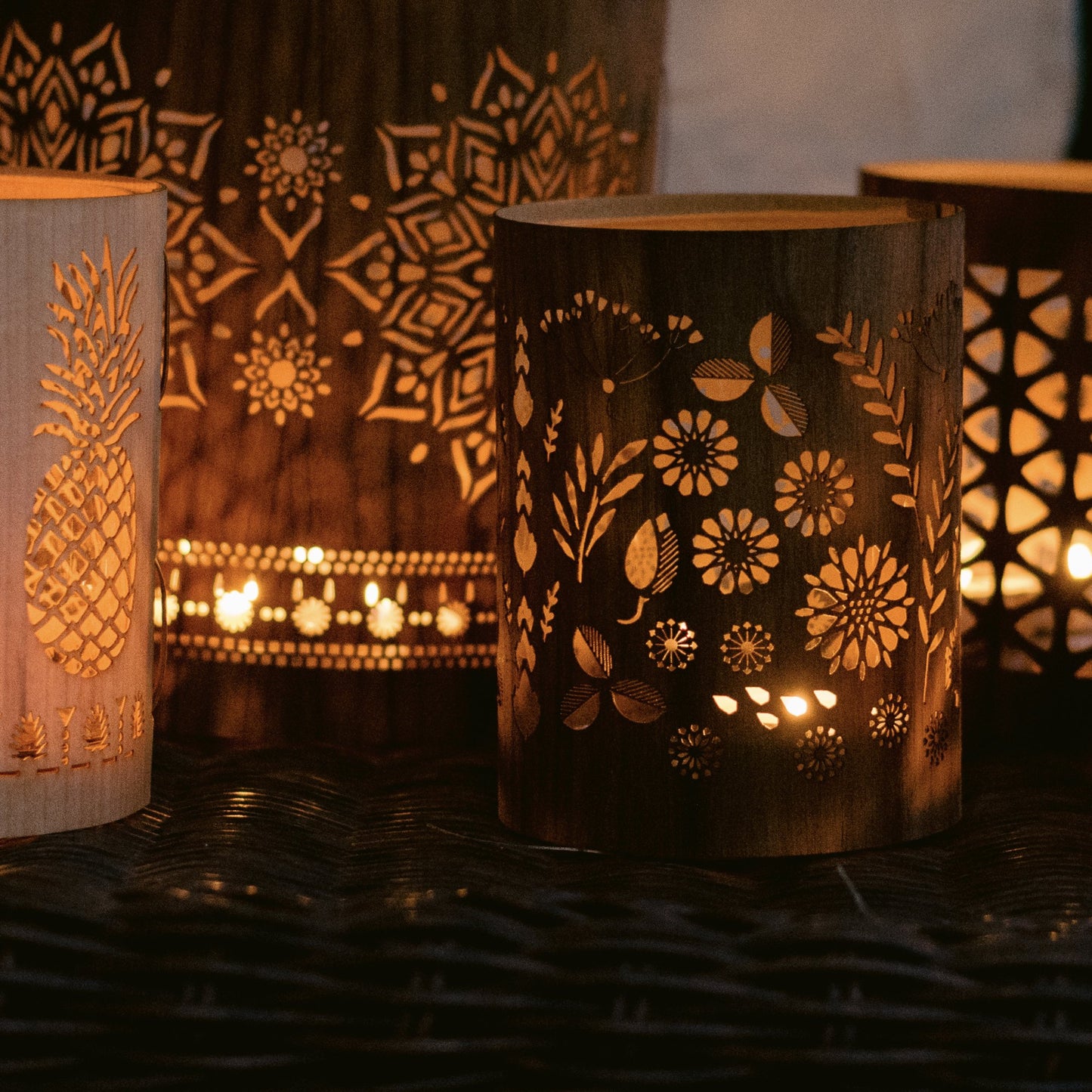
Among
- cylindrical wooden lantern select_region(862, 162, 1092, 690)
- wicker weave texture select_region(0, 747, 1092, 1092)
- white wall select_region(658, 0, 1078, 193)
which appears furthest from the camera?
white wall select_region(658, 0, 1078, 193)

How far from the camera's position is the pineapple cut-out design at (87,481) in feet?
2.31

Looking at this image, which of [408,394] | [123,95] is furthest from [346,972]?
[123,95]

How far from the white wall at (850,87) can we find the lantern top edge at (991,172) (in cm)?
40

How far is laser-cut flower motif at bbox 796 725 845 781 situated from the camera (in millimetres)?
702

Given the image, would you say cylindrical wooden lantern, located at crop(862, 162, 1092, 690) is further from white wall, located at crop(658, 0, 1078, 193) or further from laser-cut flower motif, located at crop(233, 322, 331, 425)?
white wall, located at crop(658, 0, 1078, 193)

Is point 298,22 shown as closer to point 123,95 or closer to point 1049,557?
point 123,95

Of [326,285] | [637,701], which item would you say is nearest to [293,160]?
[326,285]

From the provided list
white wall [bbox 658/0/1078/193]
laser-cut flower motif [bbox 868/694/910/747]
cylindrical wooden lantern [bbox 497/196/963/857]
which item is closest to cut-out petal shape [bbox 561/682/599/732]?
cylindrical wooden lantern [bbox 497/196/963/857]

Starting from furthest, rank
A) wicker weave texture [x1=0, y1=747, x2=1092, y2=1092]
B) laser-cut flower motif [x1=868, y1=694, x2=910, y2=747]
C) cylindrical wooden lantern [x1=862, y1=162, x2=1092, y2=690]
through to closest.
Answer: cylindrical wooden lantern [x1=862, y1=162, x2=1092, y2=690] → laser-cut flower motif [x1=868, y1=694, x2=910, y2=747] → wicker weave texture [x1=0, y1=747, x2=1092, y2=1092]

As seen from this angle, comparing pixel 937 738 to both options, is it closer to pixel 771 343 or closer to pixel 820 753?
pixel 820 753

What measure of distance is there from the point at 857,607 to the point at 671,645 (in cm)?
7

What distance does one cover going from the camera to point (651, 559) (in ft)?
2.28

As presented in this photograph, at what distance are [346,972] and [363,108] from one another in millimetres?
395

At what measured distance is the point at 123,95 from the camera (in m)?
0.84
